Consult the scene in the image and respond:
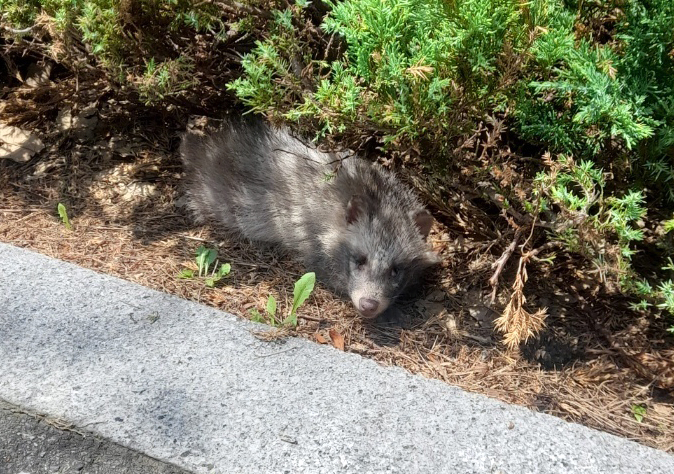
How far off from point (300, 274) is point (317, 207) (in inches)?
21.6

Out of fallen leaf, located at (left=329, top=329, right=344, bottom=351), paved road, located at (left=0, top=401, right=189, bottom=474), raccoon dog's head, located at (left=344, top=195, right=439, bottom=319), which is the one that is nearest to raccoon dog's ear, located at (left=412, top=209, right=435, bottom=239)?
raccoon dog's head, located at (left=344, top=195, right=439, bottom=319)

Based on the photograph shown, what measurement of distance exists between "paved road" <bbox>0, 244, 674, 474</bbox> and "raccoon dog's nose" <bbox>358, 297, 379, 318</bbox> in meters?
0.50

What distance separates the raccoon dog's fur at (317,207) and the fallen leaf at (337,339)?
0.24m

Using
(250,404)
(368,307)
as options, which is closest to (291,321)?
(368,307)

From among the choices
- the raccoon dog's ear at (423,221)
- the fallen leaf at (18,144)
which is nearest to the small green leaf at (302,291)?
the raccoon dog's ear at (423,221)

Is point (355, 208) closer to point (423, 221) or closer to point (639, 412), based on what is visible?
point (423, 221)

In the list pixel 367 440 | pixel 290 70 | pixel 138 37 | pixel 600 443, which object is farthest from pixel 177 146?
pixel 600 443

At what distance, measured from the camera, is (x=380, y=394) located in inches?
108

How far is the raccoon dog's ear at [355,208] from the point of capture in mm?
4003

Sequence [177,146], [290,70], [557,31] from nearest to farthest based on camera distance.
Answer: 1. [557,31]
2. [290,70]
3. [177,146]

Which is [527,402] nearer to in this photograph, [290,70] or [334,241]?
[334,241]

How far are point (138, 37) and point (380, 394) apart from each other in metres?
2.40

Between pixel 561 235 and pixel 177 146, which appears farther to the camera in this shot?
pixel 177 146

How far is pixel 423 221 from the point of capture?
13.0 ft
